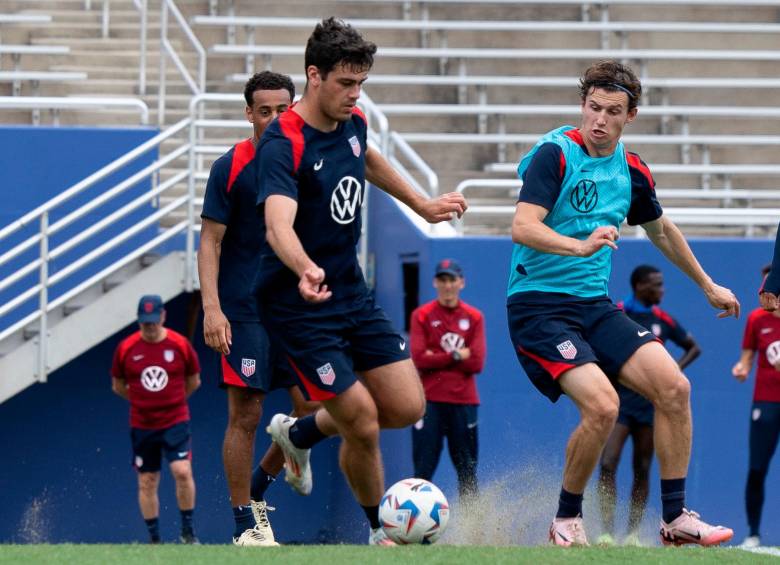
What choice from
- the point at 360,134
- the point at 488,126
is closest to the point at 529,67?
the point at 488,126

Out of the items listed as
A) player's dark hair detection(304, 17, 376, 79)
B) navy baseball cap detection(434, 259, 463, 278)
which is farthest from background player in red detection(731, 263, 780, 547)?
player's dark hair detection(304, 17, 376, 79)

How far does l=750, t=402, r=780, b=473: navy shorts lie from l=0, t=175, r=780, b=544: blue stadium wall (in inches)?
36.1

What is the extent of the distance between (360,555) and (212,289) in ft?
5.78

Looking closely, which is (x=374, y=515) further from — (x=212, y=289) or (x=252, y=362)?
(x=212, y=289)

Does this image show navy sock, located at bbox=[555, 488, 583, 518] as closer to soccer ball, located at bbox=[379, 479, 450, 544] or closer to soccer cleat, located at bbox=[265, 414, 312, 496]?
soccer ball, located at bbox=[379, 479, 450, 544]

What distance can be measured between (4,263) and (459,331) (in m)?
3.57

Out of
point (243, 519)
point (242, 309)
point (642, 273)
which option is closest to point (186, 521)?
point (642, 273)

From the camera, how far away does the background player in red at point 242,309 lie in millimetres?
7270

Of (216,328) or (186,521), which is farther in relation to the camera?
(186,521)

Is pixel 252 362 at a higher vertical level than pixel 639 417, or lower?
higher

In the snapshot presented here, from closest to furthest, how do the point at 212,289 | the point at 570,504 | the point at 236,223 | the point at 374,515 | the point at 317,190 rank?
1. the point at 317,190
2. the point at 570,504
3. the point at 374,515
4. the point at 212,289
5. the point at 236,223

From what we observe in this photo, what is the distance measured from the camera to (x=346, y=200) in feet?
21.3

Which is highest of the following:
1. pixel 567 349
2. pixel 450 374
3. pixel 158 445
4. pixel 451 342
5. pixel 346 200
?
pixel 346 200

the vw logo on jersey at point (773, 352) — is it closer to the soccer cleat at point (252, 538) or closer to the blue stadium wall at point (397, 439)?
the blue stadium wall at point (397, 439)
